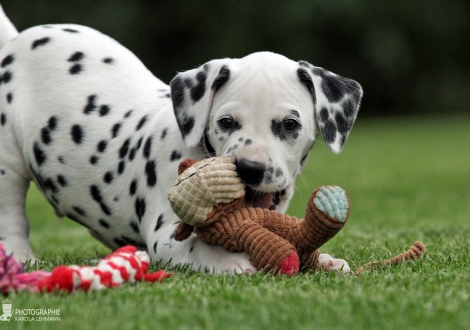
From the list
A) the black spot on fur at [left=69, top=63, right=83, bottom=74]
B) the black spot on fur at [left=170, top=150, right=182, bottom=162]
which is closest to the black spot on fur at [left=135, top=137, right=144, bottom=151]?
the black spot on fur at [left=170, top=150, right=182, bottom=162]

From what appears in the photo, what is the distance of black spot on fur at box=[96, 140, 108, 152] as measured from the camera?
5086 millimetres

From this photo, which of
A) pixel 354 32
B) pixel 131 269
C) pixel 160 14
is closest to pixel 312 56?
pixel 354 32

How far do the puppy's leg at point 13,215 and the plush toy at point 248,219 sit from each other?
1714 millimetres

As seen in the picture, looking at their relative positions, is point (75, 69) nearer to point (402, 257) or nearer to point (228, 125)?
point (228, 125)

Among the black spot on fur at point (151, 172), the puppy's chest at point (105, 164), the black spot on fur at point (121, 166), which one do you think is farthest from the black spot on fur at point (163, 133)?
the black spot on fur at point (121, 166)

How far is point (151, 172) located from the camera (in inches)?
185

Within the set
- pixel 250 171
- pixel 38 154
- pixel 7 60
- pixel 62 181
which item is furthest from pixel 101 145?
pixel 250 171

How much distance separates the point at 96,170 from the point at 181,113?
913 millimetres

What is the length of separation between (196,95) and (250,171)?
750mm

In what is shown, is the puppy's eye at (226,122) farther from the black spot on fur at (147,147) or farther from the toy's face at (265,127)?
A: the black spot on fur at (147,147)

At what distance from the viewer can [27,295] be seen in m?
3.20

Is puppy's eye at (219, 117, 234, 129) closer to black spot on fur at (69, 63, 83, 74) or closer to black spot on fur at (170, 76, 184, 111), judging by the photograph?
black spot on fur at (170, 76, 184, 111)

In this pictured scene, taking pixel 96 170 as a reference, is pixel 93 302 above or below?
above

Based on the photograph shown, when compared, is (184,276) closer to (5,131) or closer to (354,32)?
(5,131)
